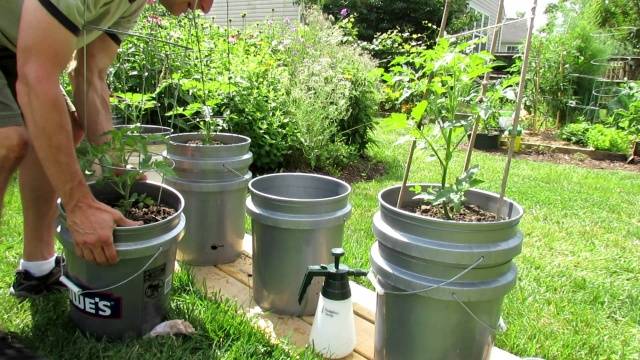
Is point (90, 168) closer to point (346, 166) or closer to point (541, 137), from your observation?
point (346, 166)

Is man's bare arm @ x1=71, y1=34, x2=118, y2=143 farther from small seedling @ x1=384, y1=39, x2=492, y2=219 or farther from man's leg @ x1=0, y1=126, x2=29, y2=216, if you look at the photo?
small seedling @ x1=384, y1=39, x2=492, y2=219

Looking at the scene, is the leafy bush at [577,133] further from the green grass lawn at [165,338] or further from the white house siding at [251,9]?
the white house siding at [251,9]

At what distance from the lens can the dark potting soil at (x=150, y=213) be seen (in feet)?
5.27

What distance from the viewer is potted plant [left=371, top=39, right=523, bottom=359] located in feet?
4.09

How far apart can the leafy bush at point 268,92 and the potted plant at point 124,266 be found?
1488 millimetres

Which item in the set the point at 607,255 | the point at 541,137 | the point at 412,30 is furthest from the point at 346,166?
the point at 412,30

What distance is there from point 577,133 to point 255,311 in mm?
6356

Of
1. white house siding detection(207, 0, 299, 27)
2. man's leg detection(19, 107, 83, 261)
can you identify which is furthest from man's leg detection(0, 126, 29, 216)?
white house siding detection(207, 0, 299, 27)

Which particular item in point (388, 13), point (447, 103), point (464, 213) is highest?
point (388, 13)

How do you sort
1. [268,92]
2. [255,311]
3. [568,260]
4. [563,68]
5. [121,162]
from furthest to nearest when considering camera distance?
[563,68] → [268,92] → [568,260] → [255,311] → [121,162]

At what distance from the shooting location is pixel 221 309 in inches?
68.6

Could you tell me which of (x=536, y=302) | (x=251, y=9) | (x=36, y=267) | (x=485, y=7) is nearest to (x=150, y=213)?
(x=36, y=267)

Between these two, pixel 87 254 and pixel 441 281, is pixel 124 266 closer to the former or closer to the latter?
pixel 87 254

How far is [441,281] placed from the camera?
126 centimetres
